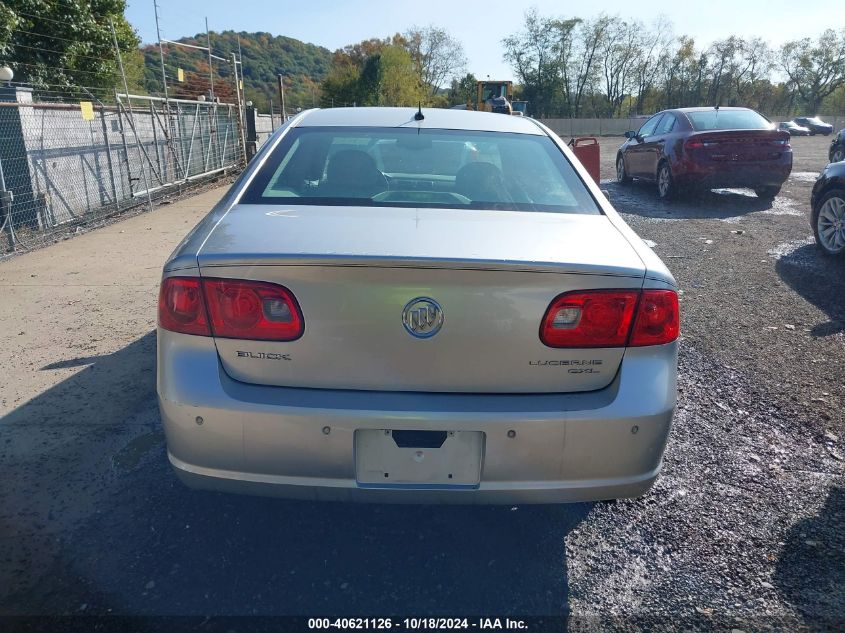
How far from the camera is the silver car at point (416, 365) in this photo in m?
2.04

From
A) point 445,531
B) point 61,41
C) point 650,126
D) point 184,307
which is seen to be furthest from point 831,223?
point 61,41

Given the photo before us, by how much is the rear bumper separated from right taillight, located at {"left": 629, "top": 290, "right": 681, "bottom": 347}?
0.16 ft

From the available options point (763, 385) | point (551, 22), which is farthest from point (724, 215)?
point (551, 22)

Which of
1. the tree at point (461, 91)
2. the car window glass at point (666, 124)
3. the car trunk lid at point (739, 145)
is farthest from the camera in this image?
the tree at point (461, 91)

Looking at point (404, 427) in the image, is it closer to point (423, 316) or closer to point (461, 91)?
point (423, 316)

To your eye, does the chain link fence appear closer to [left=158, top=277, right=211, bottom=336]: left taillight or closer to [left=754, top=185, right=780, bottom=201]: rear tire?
[left=158, top=277, right=211, bottom=336]: left taillight

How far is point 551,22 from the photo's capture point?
6888 centimetres

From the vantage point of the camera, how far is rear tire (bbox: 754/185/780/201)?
11.2 meters

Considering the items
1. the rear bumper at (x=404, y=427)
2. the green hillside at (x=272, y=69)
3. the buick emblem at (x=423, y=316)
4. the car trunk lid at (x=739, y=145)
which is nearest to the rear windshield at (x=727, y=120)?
the car trunk lid at (x=739, y=145)

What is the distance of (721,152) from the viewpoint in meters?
10.3

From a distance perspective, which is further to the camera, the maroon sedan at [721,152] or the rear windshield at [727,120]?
the rear windshield at [727,120]

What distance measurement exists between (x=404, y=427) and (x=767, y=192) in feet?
37.8

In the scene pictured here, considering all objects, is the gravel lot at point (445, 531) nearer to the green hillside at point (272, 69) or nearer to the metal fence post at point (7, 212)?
the metal fence post at point (7, 212)

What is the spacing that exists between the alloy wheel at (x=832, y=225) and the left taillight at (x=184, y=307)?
7.15 m
